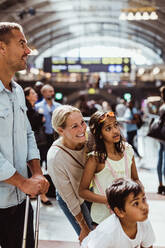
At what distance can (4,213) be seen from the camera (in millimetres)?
2148

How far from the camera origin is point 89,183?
7.97 feet

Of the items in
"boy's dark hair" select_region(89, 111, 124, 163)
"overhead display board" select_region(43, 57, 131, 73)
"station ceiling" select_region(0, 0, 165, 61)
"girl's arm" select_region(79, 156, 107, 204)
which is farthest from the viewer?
"station ceiling" select_region(0, 0, 165, 61)

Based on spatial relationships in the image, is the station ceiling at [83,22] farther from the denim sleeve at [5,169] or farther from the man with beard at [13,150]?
the denim sleeve at [5,169]

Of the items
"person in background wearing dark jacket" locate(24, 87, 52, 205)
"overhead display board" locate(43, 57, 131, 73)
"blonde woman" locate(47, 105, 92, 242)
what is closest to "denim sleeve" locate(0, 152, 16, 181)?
"blonde woman" locate(47, 105, 92, 242)

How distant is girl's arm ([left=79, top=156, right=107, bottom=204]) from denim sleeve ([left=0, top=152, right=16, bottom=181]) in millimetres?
610

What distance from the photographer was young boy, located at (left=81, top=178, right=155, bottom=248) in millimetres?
2023

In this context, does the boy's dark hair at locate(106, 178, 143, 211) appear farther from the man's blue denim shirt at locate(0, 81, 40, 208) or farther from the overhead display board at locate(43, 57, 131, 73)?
the overhead display board at locate(43, 57, 131, 73)

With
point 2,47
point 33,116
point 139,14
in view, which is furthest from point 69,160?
point 139,14

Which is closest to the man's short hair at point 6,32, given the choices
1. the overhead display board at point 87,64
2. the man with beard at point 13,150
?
the man with beard at point 13,150

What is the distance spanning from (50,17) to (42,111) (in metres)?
25.3

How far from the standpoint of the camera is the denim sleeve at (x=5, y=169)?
1.96 metres

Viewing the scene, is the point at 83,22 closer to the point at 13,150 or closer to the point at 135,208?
the point at 13,150

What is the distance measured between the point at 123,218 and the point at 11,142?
78 cm

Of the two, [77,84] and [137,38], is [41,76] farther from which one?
[137,38]
